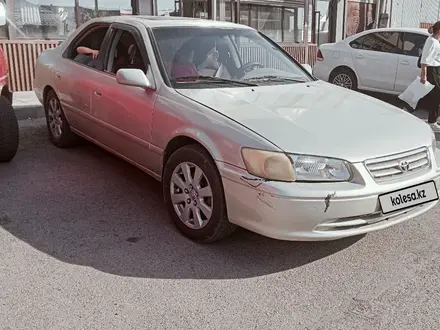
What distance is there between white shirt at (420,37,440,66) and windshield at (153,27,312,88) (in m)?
3.04

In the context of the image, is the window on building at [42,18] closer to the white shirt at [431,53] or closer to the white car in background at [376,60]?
the white car in background at [376,60]

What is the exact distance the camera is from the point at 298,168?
2930 millimetres

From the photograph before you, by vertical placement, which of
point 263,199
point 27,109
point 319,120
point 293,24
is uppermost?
point 293,24

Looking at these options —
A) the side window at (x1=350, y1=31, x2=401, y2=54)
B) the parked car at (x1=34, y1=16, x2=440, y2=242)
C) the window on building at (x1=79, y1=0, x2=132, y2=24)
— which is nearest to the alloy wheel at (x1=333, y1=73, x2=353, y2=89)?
the side window at (x1=350, y1=31, x2=401, y2=54)

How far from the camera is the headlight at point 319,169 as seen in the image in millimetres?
2926

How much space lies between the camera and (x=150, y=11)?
1024 cm

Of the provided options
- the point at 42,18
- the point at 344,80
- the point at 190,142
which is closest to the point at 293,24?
the point at 344,80

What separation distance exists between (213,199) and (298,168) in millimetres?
622

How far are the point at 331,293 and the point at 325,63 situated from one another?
7.73 meters

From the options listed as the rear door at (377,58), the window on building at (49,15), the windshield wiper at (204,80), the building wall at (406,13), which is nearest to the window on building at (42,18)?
the window on building at (49,15)

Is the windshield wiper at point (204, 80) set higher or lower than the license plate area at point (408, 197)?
higher

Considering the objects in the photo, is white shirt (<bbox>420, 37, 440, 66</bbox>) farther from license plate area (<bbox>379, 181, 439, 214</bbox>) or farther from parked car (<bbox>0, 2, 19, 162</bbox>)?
parked car (<bbox>0, 2, 19, 162</bbox>)

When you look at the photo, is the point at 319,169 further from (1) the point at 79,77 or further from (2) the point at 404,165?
(1) the point at 79,77

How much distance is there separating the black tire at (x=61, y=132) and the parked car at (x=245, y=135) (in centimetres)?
58
